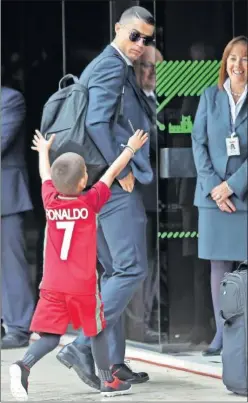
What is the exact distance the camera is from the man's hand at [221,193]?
8.55 meters

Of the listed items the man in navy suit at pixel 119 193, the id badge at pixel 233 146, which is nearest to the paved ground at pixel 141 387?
the man in navy suit at pixel 119 193

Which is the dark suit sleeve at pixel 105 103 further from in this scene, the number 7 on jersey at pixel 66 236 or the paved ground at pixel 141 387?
the paved ground at pixel 141 387

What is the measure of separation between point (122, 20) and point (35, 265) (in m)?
2.62

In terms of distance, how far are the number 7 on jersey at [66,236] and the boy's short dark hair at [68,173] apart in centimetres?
16

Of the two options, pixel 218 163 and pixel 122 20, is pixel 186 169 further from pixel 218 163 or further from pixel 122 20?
pixel 122 20

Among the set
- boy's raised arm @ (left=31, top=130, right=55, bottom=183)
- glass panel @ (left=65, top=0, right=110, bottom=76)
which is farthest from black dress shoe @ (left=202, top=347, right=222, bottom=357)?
glass panel @ (left=65, top=0, right=110, bottom=76)

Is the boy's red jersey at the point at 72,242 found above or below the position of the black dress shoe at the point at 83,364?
above

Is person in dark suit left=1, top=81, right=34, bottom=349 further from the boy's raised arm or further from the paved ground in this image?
the boy's raised arm

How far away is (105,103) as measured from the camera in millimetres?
7742

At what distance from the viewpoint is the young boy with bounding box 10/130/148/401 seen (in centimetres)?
725

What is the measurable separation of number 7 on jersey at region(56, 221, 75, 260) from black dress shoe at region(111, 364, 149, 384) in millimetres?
878

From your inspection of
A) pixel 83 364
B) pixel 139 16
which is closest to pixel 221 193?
pixel 139 16

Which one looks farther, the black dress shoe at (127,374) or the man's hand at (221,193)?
the man's hand at (221,193)

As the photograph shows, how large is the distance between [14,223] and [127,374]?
2.22 metres
